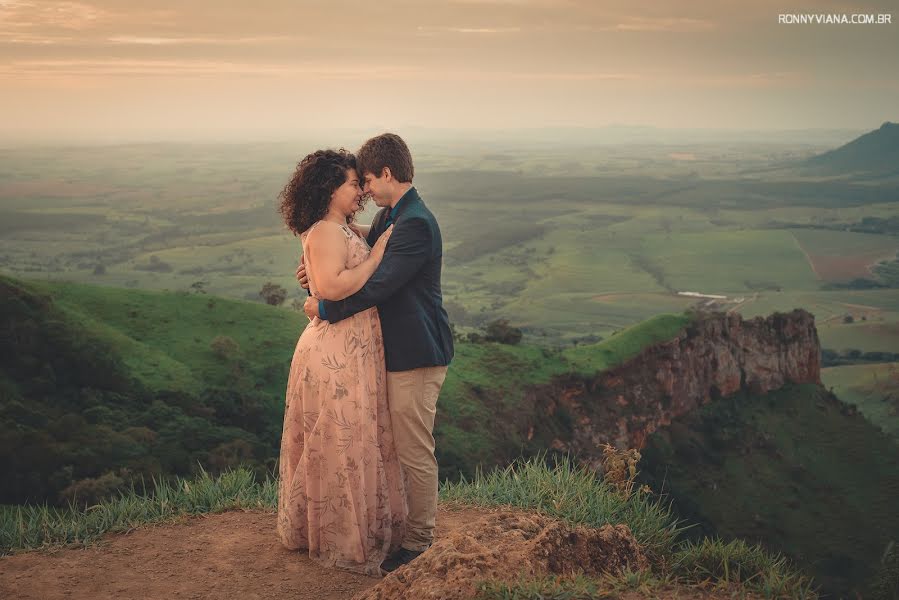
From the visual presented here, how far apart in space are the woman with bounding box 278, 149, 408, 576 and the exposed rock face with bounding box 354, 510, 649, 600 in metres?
0.85

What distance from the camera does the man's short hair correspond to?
5.59 meters

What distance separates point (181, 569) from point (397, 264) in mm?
2789

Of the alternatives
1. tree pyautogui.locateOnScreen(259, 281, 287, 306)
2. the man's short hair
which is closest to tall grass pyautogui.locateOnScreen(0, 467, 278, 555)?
the man's short hair

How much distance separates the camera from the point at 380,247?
578 cm

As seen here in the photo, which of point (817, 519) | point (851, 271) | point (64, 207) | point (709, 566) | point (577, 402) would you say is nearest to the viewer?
point (709, 566)

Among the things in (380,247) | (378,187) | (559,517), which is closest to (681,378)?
(559,517)

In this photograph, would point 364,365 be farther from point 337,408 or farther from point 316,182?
point 316,182

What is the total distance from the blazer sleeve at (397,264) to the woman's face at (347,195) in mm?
416

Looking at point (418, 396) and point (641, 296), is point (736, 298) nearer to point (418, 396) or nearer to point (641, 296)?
point (641, 296)

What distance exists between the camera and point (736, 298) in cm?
10862

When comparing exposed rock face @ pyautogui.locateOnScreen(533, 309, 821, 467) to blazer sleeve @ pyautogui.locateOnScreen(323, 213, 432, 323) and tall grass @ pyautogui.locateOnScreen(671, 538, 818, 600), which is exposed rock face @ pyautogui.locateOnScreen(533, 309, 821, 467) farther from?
blazer sleeve @ pyautogui.locateOnScreen(323, 213, 432, 323)

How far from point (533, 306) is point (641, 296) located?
16.7m

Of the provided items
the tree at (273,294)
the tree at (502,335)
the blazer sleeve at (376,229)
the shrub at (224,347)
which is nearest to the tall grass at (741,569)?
the blazer sleeve at (376,229)

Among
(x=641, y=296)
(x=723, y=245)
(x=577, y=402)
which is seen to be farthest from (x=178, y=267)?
(x=723, y=245)
